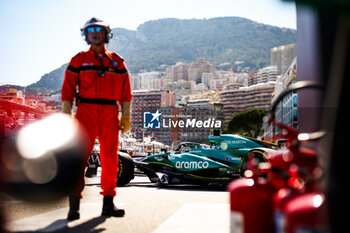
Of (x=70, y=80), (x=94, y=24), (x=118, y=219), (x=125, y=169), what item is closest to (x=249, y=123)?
(x=125, y=169)

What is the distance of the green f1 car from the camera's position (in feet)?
27.8

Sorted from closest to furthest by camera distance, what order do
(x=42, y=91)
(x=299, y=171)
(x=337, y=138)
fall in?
(x=337, y=138) < (x=299, y=171) < (x=42, y=91)

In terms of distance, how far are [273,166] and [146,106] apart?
169m

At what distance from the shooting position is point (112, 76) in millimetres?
3969

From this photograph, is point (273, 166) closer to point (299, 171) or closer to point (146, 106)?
point (299, 171)

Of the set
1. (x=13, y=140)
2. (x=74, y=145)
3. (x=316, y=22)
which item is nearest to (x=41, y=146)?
(x=13, y=140)

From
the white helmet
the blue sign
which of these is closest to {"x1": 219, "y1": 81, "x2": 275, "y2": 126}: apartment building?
the blue sign

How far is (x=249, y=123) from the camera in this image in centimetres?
8481

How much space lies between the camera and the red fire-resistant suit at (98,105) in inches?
149

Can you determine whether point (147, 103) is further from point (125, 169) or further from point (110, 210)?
point (110, 210)

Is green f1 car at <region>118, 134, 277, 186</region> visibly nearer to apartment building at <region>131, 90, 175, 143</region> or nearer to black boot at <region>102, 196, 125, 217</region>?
black boot at <region>102, 196, 125, 217</region>

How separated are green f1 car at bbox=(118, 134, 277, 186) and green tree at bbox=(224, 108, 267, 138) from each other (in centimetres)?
7616

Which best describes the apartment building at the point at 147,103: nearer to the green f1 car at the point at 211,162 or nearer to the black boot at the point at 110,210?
the green f1 car at the point at 211,162

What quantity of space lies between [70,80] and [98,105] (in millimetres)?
407
